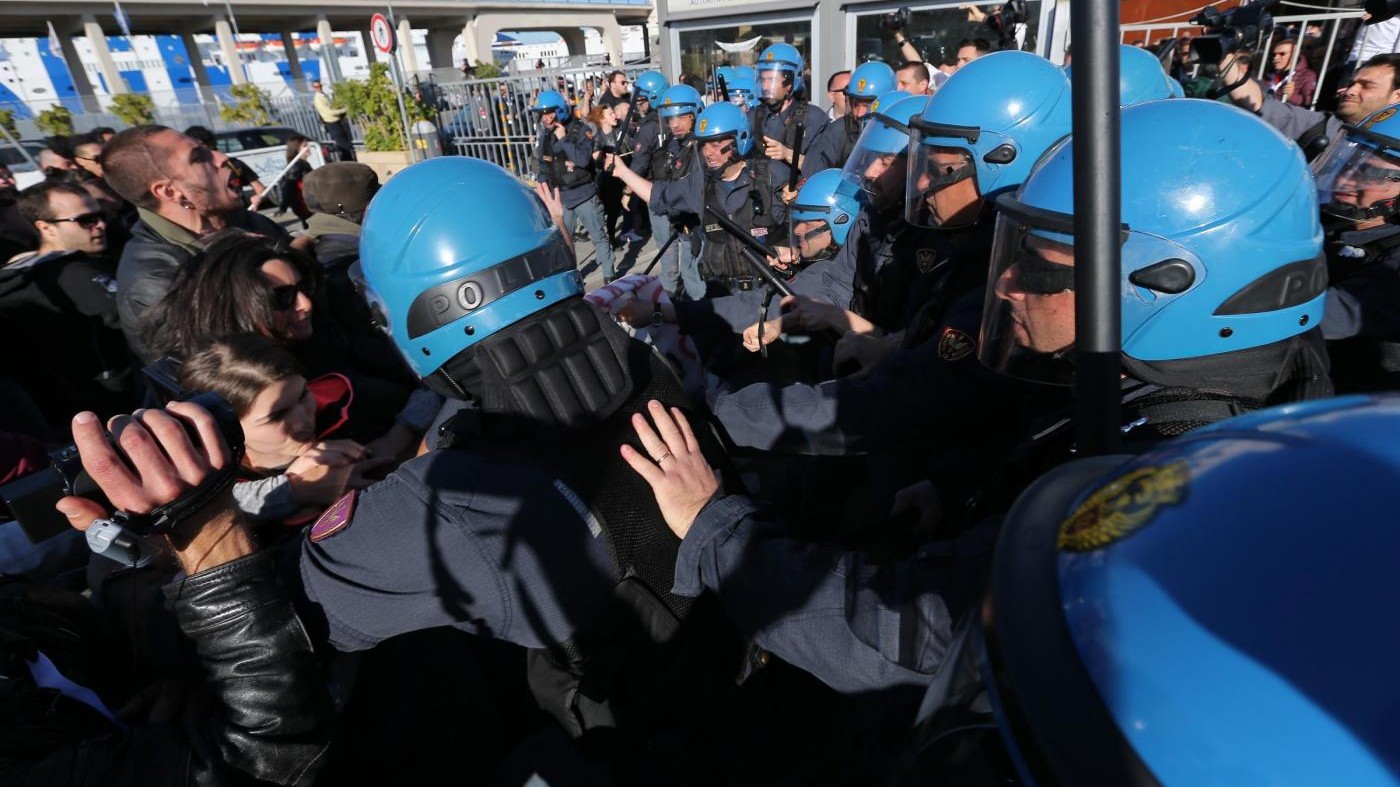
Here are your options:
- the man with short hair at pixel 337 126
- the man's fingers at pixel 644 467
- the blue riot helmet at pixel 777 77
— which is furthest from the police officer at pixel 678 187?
the man with short hair at pixel 337 126

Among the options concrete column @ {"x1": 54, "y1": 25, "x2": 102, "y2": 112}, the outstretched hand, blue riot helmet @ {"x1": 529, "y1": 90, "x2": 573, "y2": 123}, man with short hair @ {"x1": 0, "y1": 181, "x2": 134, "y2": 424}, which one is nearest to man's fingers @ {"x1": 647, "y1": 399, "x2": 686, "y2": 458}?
the outstretched hand

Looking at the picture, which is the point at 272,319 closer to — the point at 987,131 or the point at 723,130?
the point at 987,131

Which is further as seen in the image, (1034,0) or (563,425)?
(1034,0)

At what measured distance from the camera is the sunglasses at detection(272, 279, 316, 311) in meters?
2.39

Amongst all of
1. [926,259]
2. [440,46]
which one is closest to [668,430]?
[926,259]

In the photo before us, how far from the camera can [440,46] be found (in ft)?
122

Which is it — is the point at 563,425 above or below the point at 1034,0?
below

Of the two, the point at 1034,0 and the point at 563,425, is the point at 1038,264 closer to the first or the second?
the point at 563,425

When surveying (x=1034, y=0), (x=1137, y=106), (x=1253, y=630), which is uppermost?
(x=1034, y=0)

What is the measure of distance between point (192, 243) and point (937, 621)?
12.1ft

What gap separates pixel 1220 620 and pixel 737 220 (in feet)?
17.0

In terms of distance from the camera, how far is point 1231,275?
137 centimetres

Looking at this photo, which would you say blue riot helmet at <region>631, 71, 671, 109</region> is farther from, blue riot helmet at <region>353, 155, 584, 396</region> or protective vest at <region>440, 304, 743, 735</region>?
protective vest at <region>440, 304, 743, 735</region>

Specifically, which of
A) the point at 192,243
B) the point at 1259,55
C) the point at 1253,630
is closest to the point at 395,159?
the point at 192,243
